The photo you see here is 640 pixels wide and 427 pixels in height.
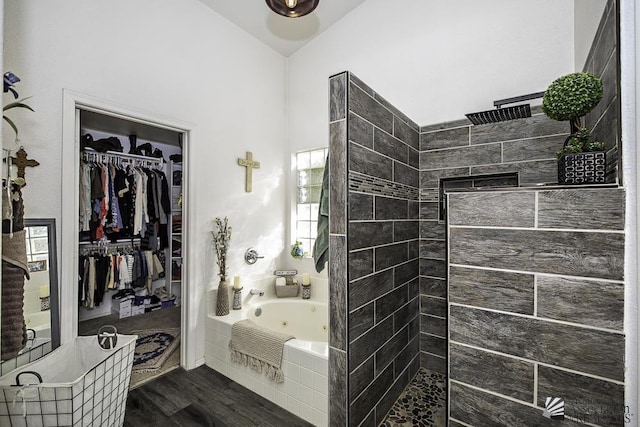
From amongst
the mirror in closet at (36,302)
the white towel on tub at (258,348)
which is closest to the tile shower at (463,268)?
the white towel on tub at (258,348)

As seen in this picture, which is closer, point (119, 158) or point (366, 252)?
point (366, 252)

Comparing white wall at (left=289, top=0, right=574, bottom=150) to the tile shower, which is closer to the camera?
the tile shower

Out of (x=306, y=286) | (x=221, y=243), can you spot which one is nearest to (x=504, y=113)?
(x=306, y=286)

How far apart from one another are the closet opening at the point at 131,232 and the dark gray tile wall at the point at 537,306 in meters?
2.47

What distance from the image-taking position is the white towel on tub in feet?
6.48

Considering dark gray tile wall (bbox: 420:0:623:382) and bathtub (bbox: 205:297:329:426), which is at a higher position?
dark gray tile wall (bbox: 420:0:623:382)

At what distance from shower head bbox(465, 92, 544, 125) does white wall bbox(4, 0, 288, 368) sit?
1.97 meters

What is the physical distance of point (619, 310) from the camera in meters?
0.90

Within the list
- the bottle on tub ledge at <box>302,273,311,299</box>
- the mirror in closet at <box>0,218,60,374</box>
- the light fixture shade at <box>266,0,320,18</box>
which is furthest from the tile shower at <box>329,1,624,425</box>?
the mirror in closet at <box>0,218,60,374</box>

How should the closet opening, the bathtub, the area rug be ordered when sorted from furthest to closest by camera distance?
the closet opening, the area rug, the bathtub

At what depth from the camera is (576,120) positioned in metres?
1.09

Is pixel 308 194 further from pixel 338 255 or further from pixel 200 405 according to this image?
pixel 200 405

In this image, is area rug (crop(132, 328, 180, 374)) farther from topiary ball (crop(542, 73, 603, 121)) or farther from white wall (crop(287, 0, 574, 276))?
topiary ball (crop(542, 73, 603, 121))

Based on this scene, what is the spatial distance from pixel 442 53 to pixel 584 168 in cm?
175
